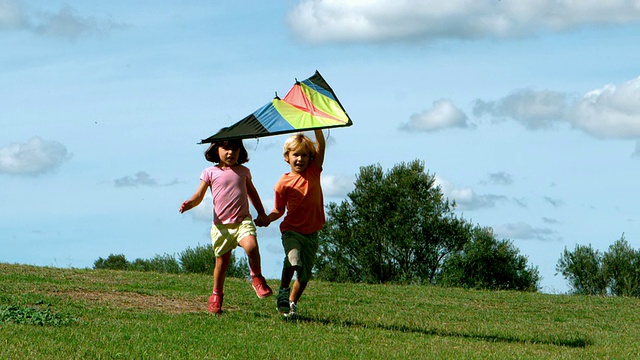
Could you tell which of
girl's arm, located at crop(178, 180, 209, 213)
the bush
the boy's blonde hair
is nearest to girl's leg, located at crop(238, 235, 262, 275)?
girl's arm, located at crop(178, 180, 209, 213)

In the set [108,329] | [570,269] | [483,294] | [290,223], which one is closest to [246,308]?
[290,223]

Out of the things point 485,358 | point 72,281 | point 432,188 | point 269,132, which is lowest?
point 485,358

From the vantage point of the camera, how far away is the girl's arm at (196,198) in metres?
11.6

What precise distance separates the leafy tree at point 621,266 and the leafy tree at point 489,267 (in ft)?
13.1

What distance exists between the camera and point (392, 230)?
40375 millimetres

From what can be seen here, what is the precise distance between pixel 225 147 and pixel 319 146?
128cm

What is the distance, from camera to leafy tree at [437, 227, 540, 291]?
33688 mm

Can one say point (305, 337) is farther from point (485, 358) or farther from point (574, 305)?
point (574, 305)

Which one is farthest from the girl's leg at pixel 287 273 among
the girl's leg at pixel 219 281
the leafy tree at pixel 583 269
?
the leafy tree at pixel 583 269

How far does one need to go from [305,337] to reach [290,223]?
1.78m

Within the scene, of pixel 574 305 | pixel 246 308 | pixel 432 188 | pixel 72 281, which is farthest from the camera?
pixel 432 188

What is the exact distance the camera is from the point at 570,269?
2941cm

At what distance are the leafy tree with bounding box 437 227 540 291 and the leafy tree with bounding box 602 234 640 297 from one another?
399 cm

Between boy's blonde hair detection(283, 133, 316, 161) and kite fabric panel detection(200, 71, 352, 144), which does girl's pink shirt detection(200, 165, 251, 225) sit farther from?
boy's blonde hair detection(283, 133, 316, 161)
